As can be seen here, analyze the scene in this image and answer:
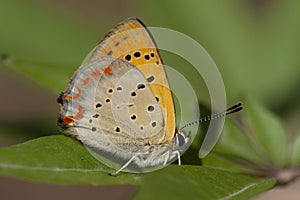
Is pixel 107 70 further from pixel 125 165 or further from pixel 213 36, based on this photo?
pixel 213 36

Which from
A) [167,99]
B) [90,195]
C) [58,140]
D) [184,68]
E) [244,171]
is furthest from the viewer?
[90,195]

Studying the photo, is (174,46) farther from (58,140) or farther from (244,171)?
(58,140)

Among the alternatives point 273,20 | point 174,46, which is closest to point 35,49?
point 174,46

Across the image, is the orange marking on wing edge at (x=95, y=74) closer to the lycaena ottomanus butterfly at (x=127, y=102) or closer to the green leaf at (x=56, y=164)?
the lycaena ottomanus butterfly at (x=127, y=102)

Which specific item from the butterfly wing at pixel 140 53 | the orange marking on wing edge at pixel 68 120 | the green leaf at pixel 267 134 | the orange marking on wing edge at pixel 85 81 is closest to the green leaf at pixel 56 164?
the orange marking on wing edge at pixel 68 120

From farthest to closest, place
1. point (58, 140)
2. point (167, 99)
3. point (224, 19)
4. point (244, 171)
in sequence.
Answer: point (224, 19) → point (167, 99) → point (244, 171) → point (58, 140)

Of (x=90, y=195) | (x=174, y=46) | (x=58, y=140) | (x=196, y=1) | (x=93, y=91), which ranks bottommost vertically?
(x=90, y=195)

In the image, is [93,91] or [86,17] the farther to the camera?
[86,17]
